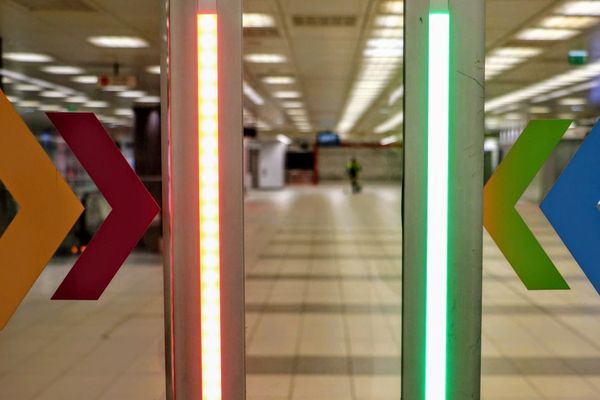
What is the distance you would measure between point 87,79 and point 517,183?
1131cm

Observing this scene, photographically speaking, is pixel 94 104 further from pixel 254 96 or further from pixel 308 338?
pixel 254 96

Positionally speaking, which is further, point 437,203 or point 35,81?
point 35,81

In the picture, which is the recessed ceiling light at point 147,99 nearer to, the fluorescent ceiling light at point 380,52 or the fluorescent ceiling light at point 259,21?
the fluorescent ceiling light at point 259,21

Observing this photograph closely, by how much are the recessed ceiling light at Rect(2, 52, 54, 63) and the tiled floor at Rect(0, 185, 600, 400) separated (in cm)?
384

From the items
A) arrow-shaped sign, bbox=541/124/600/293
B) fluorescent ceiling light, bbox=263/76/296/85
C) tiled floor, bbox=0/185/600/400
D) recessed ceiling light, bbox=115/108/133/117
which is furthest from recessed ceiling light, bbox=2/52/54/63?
arrow-shaped sign, bbox=541/124/600/293

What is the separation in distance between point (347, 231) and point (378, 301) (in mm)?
5995

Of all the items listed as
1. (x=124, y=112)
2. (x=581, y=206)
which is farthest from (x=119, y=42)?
(x=581, y=206)

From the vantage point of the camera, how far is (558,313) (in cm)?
527

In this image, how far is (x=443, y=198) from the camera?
5.87 feet

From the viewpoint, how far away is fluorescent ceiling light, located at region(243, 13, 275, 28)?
7.21 metres

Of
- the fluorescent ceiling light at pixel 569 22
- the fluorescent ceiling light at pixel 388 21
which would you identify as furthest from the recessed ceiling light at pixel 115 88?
the fluorescent ceiling light at pixel 569 22

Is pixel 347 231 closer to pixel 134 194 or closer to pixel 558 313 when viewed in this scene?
pixel 558 313

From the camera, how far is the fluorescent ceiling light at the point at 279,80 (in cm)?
1254

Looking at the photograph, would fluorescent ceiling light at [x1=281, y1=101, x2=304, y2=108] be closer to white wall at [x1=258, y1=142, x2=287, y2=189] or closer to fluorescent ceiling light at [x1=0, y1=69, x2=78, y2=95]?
fluorescent ceiling light at [x1=0, y1=69, x2=78, y2=95]
